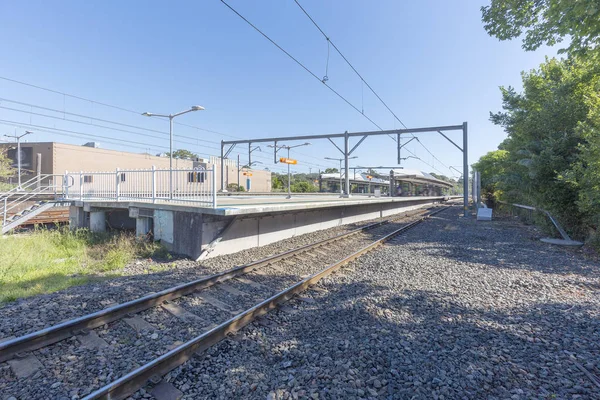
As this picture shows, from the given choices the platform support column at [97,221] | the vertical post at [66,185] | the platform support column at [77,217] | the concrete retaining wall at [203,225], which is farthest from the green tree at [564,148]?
the vertical post at [66,185]

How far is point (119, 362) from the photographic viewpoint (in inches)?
137

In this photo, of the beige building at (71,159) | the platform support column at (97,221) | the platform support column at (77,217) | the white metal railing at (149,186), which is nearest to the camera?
the white metal railing at (149,186)

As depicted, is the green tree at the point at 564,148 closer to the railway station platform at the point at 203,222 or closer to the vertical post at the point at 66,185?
the railway station platform at the point at 203,222

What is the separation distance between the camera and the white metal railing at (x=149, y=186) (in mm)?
8836

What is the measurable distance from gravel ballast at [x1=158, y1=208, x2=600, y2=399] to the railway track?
20 centimetres

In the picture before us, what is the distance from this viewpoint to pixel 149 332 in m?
4.21

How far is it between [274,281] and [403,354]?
335cm

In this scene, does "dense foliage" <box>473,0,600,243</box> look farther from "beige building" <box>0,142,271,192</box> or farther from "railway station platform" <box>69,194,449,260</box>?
"beige building" <box>0,142,271,192</box>

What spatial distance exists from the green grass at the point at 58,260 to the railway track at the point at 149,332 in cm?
228

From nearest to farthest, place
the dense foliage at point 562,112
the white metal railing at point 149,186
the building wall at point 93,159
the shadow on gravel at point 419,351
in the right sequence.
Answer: the shadow on gravel at point 419,351
the dense foliage at point 562,112
the white metal railing at point 149,186
the building wall at point 93,159

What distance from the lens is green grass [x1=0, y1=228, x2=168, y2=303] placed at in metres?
6.14

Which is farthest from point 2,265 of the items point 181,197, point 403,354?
point 403,354

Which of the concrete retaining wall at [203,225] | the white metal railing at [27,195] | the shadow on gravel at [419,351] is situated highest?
the white metal railing at [27,195]

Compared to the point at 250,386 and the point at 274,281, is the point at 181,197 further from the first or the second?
the point at 250,386
